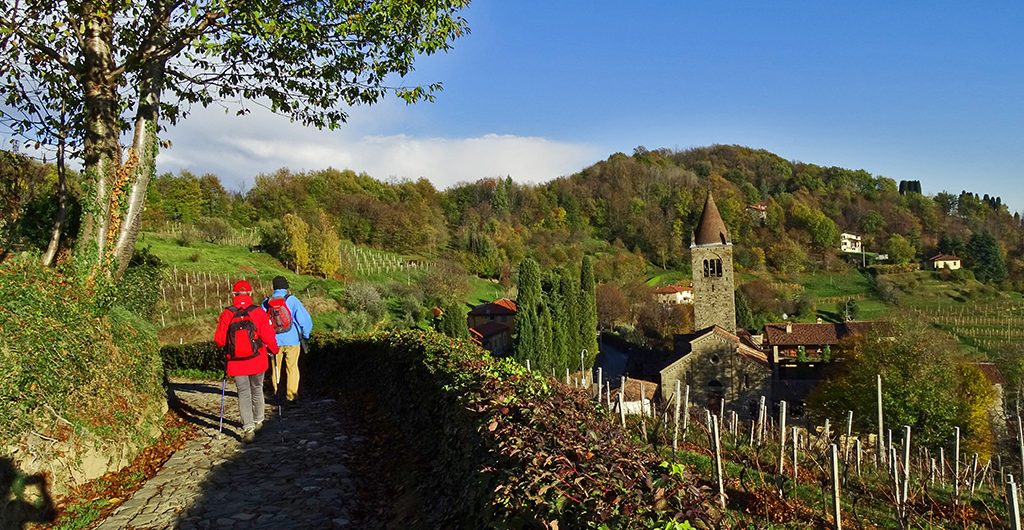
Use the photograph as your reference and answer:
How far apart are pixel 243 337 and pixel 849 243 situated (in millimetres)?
109489

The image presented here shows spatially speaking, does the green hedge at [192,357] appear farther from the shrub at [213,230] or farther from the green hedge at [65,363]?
the shrub at [213,230]

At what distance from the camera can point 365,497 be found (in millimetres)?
5613

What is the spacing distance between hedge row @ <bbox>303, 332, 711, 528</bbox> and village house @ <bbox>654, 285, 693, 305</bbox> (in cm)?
6453

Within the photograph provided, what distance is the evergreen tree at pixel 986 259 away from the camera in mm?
83750

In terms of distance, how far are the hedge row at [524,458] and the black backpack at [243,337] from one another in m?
2.03

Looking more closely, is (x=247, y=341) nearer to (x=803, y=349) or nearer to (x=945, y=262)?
(x=803, y=349)

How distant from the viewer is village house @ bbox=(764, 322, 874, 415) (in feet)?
137

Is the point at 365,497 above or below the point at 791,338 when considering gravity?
above

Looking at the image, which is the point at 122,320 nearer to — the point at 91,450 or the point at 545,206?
the point at 91,450

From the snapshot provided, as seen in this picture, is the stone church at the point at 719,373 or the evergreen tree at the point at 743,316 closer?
the stone church at the point at 719,373

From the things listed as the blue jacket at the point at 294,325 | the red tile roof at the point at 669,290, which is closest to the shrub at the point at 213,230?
the red tile roof at the point at 669,290

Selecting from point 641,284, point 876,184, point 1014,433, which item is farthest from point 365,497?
point 876,184

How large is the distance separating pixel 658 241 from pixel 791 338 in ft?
166

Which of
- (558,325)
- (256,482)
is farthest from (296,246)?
(256,482)
